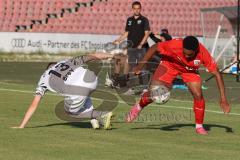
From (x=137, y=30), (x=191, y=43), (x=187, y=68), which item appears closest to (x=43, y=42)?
(x=137, y=30)

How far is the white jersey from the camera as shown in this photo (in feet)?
42.0

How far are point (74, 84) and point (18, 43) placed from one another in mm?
25430

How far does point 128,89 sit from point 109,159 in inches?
509

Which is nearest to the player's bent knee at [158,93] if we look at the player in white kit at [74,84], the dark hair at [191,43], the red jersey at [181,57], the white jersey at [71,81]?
the red jersey at [181,57]

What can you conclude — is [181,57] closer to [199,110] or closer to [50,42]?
[199,110]

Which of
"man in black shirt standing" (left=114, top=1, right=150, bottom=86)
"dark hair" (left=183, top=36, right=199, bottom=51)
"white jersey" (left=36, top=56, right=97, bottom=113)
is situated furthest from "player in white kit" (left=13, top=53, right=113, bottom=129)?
"man in black shirt standing" (left=114, top=1, right=150, bottom=86)

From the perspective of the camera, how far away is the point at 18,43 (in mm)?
37781

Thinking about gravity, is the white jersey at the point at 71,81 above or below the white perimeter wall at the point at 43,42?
above

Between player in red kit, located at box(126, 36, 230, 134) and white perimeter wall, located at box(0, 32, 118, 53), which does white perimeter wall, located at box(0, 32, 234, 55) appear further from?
player in red kit, located at box(126, 36, 230, 134)

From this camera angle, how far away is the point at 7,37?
124 ft

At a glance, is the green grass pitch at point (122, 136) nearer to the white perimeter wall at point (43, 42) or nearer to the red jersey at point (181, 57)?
the red jersey at point (181, 57)

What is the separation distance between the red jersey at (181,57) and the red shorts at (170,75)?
92 mm

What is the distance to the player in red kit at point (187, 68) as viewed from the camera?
41.4ft

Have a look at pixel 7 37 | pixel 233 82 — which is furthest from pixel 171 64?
pixel 7 37
